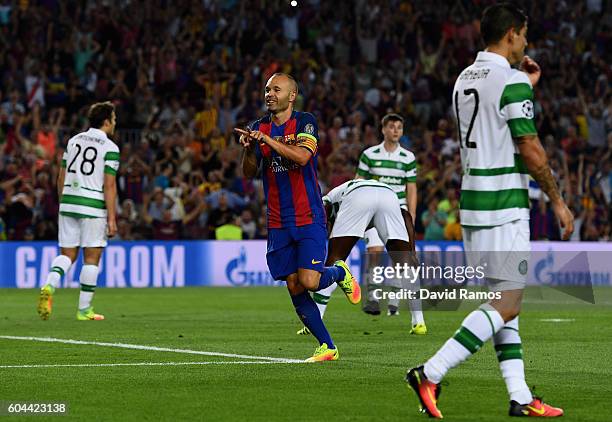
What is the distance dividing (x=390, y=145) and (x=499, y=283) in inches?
352

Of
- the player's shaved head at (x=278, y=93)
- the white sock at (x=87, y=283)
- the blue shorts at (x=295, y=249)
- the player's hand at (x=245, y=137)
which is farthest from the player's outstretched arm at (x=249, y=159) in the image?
the white sock at (x=87, y=283)

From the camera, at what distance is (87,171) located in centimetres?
1653

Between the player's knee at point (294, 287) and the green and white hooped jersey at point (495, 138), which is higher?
the green and white hooped jersey at point (495, 138)

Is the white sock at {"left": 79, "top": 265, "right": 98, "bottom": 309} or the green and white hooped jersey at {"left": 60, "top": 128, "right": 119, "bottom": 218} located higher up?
the green and white hooped jersey at {"left": 60, "top": 128, "right": 119, "bottom": 218}

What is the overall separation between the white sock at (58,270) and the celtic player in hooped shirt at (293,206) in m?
5.84

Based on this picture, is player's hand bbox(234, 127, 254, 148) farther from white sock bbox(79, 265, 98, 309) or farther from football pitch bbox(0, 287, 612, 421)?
white sock bbox(79, 265, 98, 309)

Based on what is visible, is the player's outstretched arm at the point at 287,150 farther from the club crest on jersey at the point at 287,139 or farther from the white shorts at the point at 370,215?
the white shorts at the point at 370,215

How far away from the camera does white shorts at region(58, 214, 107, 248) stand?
54.7ft

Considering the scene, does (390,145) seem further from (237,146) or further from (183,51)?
(183,51)

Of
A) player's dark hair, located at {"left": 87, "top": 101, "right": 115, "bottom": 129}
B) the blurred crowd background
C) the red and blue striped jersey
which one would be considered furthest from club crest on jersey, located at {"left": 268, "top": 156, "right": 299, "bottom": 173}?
the blurred crowd background

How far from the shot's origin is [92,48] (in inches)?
1178

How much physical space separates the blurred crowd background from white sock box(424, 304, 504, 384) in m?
18.4

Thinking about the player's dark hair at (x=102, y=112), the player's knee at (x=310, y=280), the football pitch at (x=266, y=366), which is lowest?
the football pitch at (x=266, y=366)

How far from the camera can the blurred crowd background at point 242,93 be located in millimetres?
26609
